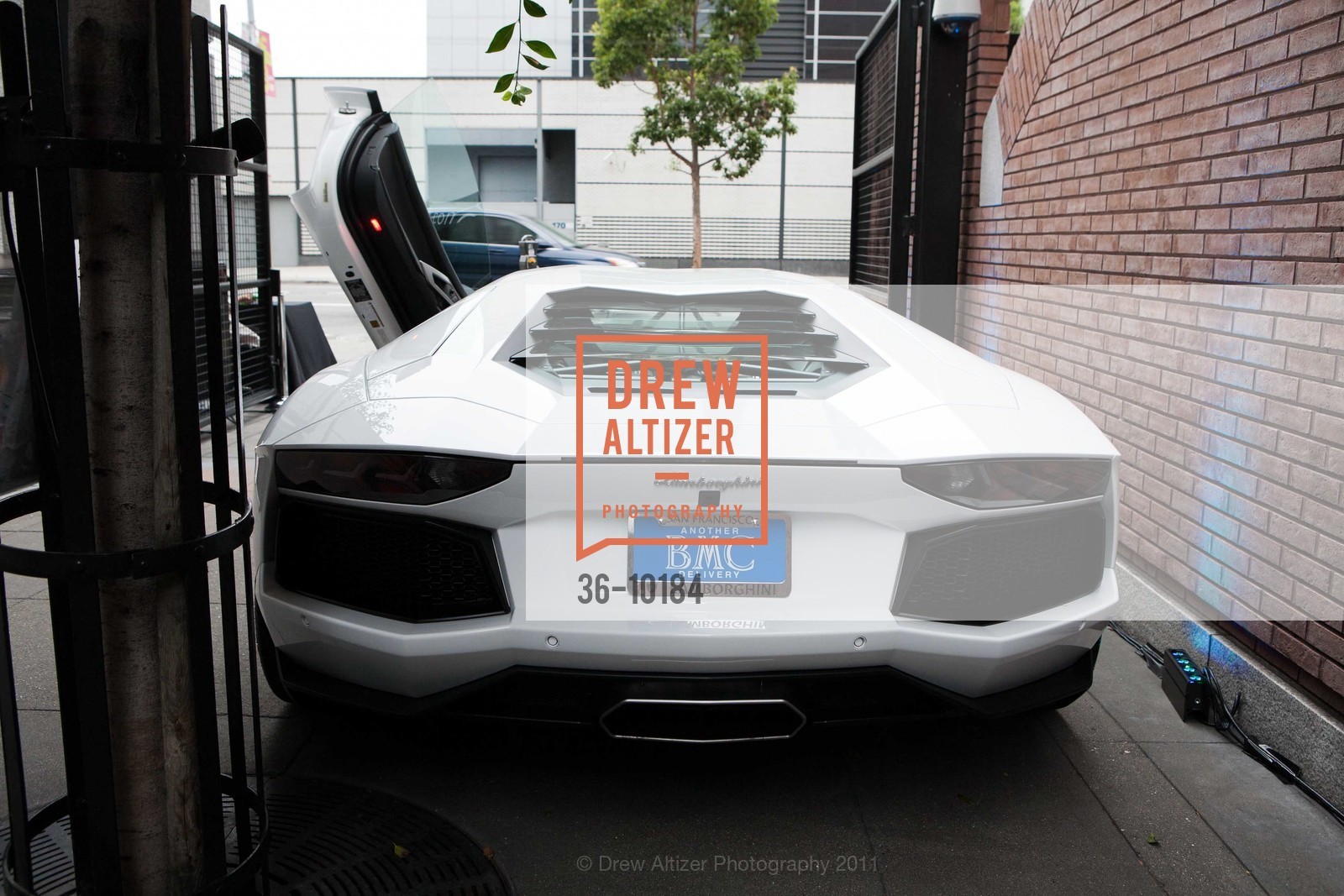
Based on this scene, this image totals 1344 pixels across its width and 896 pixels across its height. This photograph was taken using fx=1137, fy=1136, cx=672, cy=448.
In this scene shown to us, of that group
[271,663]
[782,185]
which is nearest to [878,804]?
[271,663]

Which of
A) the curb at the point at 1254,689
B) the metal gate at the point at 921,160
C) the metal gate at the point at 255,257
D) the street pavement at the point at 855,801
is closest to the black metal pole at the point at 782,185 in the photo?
the metal gate at the point at 921,160

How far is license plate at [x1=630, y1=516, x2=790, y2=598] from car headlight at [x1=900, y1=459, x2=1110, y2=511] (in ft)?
1.09

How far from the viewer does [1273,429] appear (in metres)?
3.43

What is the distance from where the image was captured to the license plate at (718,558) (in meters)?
2.51

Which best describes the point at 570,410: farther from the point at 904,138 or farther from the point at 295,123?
the point at 295,123

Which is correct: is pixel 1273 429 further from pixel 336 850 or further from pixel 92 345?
pixel 92 345

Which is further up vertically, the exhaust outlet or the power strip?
the exhaust outlet

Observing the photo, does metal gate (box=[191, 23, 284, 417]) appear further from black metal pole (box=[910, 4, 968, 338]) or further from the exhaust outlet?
the exhaust outlet

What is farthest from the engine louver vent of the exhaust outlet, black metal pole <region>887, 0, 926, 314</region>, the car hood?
black metal pole <region>887, 0, 926, 314</region>

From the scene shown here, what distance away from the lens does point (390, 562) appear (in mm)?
2623

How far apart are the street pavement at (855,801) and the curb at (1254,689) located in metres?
0.10

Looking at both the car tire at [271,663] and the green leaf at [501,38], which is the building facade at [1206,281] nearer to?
the green leaf at [501,38]

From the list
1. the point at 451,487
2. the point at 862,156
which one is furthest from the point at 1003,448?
the point at 862,156

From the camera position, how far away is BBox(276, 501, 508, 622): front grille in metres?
A: 2.56
